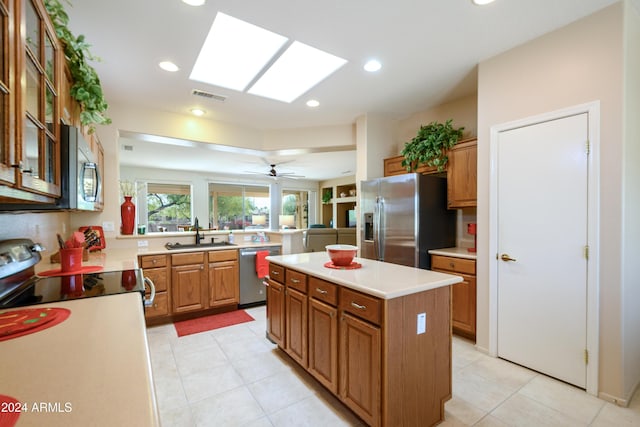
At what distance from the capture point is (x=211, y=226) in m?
8.50

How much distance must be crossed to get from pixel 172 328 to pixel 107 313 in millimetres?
2431

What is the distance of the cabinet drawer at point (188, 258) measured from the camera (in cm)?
344

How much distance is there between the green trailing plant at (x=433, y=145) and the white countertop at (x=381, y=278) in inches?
63.8

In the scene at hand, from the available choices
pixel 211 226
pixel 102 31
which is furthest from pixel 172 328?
pixel 211 226

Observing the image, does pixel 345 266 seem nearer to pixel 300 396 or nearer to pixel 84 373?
pixel 300 396

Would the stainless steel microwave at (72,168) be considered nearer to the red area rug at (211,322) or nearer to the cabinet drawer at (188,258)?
the cabinet drawer at (188,258)

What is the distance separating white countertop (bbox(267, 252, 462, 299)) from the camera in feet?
5.10

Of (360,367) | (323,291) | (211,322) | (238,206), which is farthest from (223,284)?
(238,206)

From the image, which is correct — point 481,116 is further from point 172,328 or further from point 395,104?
point 172,328

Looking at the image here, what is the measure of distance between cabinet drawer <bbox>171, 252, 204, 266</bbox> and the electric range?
1534 millimetres

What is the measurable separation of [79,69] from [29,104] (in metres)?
0.87

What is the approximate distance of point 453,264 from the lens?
116 inches

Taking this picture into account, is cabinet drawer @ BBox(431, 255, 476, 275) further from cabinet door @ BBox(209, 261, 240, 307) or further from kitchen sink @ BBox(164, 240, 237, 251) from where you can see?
kitchen sink @ BBox(164, 240, 237, 251)

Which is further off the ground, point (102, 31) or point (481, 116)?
point (102, 31)
